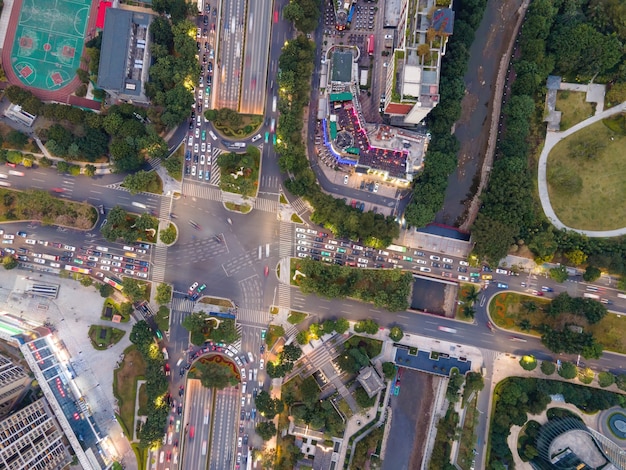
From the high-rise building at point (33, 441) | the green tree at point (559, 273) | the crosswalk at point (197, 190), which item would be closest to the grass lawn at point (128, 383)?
the high-rise building at point (33, 441)

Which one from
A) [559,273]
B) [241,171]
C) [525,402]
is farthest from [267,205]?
[525,402]

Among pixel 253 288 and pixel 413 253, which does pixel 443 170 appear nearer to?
pixel 413 253

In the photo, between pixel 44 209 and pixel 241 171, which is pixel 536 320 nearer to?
pixel 241 171

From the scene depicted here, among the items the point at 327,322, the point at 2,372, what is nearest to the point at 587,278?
the point at 327,322

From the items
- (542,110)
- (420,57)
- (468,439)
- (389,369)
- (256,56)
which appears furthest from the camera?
(256,56)

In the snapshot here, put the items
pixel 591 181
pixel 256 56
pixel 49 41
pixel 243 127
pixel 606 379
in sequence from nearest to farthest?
pixel 606 379, pixel 591 181, pixel 49 41, pixel 243 127, pixel 256 56

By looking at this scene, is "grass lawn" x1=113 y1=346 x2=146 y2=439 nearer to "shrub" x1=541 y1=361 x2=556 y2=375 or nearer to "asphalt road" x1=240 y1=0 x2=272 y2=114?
"asphalt road" x1=240 y1=0 x2=272 y2=114
